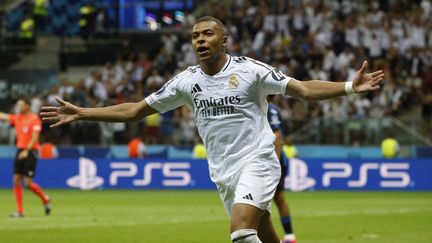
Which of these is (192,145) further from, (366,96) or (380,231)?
(380,231)

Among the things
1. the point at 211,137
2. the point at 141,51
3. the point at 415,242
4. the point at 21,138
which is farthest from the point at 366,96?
the point at 211,137

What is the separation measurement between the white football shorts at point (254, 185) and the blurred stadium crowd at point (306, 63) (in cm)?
2011

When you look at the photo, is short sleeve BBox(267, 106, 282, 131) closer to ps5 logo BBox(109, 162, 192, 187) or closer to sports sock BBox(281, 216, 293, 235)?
sports sock BBox(281, 216, 293, 235)

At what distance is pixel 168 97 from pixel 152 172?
21.2m

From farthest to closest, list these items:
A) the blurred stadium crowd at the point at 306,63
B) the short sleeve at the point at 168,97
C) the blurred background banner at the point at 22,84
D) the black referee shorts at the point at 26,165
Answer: the blurred background banner at the point at 22,84
the blurred stadium crowd at the point at 306,63
the black referee shorts at the point at 26,165
the short sleeve at the point at 168,97

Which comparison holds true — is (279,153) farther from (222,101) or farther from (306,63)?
(306,63)

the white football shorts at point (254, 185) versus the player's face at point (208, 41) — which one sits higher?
the player's face at point (208, 41)

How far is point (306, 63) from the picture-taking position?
113 ft

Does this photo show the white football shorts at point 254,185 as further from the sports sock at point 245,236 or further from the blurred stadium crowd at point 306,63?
the blurred stadium crowd at point 306,63

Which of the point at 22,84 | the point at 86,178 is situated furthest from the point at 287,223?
the point at 22,84

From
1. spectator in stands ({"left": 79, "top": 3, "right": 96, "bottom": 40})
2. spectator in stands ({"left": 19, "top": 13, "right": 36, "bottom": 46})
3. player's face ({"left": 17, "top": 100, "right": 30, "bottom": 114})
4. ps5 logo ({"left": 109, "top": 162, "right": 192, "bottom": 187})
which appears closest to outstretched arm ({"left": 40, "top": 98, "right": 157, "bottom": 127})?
player's face ({"left": 17, "top": 100, "right": 30, "bottom": 114})

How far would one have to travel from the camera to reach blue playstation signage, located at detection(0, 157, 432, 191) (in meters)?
29.3

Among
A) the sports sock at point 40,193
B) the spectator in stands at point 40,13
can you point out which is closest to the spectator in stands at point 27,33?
the spectator in stands at point 40,13

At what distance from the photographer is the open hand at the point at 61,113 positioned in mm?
9363
